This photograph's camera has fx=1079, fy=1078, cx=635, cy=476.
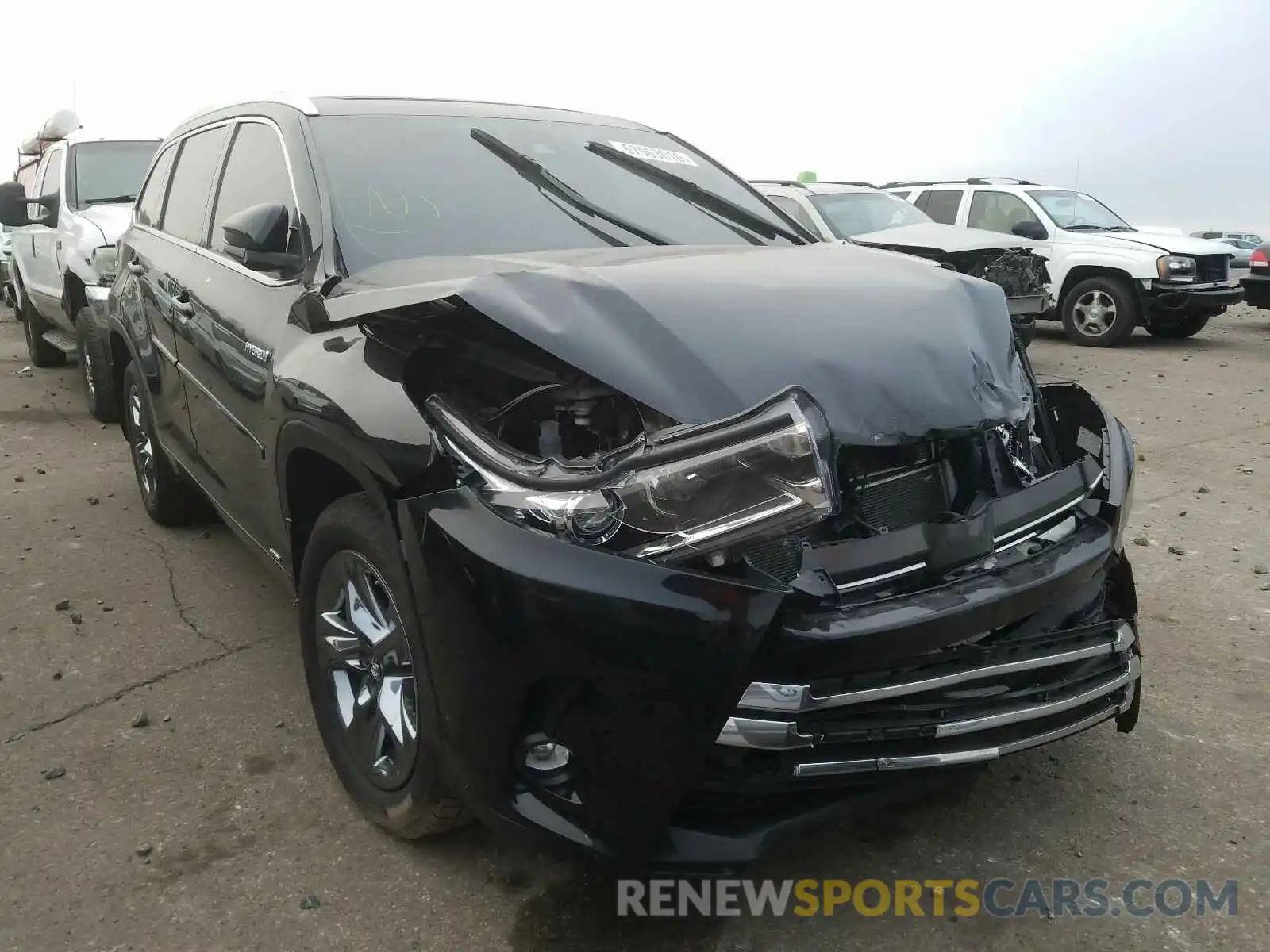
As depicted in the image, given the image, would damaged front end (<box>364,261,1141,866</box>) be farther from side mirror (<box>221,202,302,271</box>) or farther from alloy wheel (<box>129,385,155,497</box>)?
alloy wheel (<box>129,385,155,497</box>)

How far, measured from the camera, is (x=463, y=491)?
2076 mm

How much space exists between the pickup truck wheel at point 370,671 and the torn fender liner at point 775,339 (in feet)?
1.91

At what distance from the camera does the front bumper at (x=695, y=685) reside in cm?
192

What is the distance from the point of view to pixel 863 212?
35.3 feet

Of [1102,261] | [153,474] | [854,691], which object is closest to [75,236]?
[153,474]

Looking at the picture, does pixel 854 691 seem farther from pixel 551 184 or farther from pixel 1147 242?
pixel 1147 242

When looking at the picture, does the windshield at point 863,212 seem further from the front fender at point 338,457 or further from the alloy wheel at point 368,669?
the alloy wheel at point 368,669

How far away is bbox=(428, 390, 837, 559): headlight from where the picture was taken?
1907mm

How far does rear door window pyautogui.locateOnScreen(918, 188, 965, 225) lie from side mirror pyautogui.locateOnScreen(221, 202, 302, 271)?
34.9 ft

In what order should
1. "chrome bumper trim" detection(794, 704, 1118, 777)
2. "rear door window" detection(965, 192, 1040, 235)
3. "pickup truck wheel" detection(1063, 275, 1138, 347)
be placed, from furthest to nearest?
"rear door window" detection(965, 192, 1040, 235)
"pickup truck wheel" detection(1063, 275, 1138, 347)
"chrome bumper trim" detection(794, 704, 1118, 777)

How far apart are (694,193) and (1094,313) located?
928cm

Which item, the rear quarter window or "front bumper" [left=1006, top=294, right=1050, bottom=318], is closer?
"front bumper" [left=1006, top=294, right=1050, bottom=318]

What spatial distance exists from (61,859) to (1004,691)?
2222 millimetres

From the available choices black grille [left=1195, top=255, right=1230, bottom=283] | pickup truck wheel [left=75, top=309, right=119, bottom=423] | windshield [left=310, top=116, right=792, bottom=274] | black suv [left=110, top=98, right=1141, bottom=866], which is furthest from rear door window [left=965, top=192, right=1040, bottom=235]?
black suv [left=110, top=98, right=1141, bottom=866]
